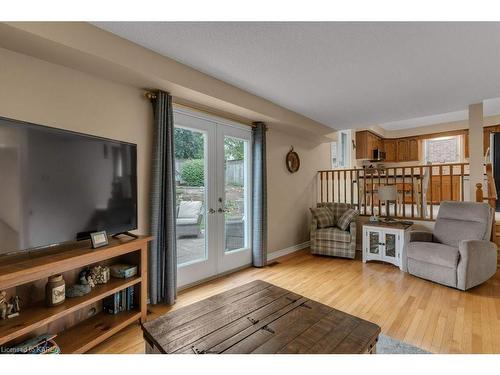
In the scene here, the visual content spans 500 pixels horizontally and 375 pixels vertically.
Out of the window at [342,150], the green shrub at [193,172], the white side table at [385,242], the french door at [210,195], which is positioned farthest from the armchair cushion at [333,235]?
the window at [342,150]

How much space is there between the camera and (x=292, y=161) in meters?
4.44

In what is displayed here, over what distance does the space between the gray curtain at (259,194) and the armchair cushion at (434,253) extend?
1941mm

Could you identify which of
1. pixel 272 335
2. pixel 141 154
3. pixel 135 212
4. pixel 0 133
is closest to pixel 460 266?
pixel 272 335

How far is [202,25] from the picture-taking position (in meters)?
1.71

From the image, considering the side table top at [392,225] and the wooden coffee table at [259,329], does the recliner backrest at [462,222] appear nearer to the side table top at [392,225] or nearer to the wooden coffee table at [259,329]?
the side table top at [392,225]

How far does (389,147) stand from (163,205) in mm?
7626

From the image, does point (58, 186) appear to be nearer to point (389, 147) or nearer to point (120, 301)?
point (120, 301)

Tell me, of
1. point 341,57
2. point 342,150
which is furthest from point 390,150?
point 341,57

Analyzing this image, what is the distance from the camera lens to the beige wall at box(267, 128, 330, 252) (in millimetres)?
4055

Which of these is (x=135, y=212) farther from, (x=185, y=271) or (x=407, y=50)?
(x=407, y=50)

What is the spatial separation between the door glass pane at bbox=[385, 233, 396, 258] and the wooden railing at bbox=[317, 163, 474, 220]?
0.61 metres

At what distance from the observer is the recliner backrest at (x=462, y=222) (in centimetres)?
295

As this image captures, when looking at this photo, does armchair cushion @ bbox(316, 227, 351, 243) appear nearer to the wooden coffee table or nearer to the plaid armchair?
the plaid armchair

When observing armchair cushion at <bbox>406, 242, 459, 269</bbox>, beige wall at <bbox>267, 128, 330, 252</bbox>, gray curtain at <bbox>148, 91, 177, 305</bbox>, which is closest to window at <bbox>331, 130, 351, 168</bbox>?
beige wall at <bbox>267, 128, 330, 252</bbox>
